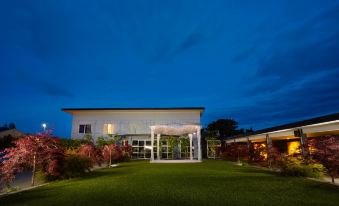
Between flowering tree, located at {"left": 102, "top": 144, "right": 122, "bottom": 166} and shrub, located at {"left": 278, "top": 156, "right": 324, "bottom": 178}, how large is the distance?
40.3 ft

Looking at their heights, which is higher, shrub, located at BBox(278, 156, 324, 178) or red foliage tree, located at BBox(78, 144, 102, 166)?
red foliage tree, located at BBox(78, 144, 102, 166)

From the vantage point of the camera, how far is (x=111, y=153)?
1880 cm

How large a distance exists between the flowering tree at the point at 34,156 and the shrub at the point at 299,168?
377 inches

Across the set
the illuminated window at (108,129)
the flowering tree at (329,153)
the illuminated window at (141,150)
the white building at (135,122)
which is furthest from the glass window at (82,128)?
the flowering tree at (329,153)

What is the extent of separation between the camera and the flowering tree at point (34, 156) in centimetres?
703

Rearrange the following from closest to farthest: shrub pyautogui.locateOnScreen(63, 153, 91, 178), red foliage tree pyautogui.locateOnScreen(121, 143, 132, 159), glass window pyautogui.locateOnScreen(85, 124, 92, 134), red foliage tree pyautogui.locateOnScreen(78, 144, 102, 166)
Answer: shrub pyautogui.locateOnScreen(63, 153, 91, 178), red foliage tree pyautogui.locateOnScreen(78, 144, 102, 166), red foliage tree pyautogui.locateOnScreen(121, 143, 132, 159), glass window pyautogui.locateOnScreen(85, 124, 92, 134)

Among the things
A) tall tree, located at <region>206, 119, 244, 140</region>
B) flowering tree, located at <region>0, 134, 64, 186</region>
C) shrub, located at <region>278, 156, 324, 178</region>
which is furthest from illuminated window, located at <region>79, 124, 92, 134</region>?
tall tree, located at <region>206, 119, 244, 140</region>

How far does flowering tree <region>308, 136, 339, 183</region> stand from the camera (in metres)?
7.29

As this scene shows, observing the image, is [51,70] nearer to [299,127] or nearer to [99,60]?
[99,60]

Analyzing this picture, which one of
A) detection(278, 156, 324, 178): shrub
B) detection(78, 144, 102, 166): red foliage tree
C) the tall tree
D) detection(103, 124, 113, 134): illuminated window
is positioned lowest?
detection(278, 156, 324, 178): shrub

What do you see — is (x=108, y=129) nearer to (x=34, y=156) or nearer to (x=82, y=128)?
(x=82, y=128)

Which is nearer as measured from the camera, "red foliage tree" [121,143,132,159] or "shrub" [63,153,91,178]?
"shrub" [63,153,91,178]

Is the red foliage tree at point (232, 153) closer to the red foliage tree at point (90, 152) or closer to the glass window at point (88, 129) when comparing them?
the red foliage tree at point (90, 152)

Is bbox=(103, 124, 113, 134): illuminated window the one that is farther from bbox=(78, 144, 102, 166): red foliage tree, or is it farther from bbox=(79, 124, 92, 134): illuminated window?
bbox=(78, 144, 102, 166): red foliage tree
